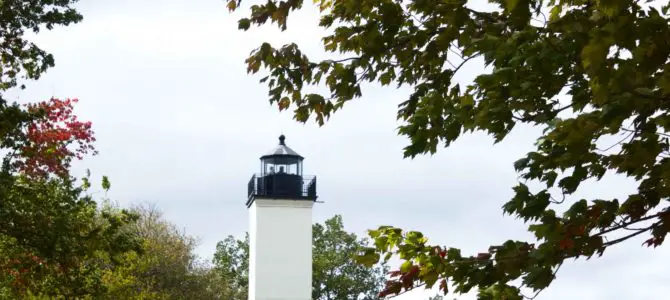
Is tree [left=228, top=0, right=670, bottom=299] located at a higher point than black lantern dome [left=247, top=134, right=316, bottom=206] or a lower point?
lower

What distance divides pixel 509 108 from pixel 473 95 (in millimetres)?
758

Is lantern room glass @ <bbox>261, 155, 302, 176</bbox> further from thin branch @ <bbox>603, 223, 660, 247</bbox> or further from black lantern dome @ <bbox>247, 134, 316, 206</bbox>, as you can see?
thin branch @ <bbox>603, 223, 660, 247</bbox>

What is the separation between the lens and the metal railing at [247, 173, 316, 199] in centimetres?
3919

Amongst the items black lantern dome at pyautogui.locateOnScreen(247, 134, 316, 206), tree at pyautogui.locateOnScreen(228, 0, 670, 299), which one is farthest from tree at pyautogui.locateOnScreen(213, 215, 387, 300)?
tree at pyautogui.locateOnScreen(228, 0, 670, 299)

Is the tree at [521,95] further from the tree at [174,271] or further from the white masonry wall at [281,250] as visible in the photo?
the white masonry wall at [281,250]

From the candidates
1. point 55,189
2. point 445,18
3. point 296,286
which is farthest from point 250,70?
point 296,286

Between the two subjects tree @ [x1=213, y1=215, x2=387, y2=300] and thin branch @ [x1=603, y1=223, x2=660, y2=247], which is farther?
tree @ [x1=213, y1=215, x2=387, y2=300]

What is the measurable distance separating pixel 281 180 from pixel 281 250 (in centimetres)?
333

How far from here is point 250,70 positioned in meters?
7.36

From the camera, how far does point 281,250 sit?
124 ft

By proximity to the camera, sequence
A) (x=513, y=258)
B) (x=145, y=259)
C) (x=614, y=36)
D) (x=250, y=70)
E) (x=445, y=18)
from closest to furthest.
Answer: (x=614, y=36), (x=513, y=258), (x=445, y=18), (x=250, y=70), (x=145, y=259)

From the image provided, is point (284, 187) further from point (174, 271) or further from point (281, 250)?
point (174, 271)

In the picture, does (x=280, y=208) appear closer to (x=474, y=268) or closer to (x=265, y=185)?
(x=265, y=185)

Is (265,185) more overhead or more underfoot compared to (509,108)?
more overhead
